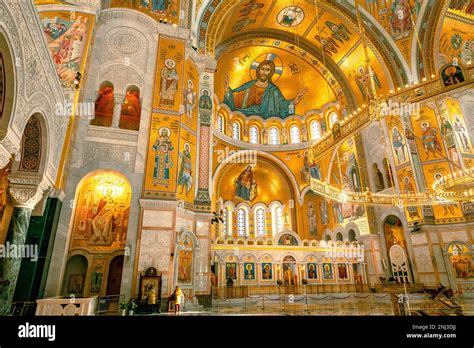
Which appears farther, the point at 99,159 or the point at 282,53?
the point at 282,53

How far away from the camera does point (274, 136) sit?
25.2 m

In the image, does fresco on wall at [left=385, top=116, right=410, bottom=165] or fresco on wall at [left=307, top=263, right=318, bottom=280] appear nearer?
fresco on wall at [left=385, top=116, right=410, bottom=165]

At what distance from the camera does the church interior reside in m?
7.87

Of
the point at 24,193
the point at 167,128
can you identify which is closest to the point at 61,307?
the point at 24,193

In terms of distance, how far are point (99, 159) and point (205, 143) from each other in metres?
→ 5.10

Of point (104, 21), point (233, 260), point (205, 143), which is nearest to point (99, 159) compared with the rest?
point (205, 143)

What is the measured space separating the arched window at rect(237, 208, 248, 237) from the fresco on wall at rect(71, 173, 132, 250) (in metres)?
13.5

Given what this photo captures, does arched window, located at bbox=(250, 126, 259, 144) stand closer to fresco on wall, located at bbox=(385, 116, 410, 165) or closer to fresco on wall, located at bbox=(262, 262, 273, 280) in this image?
fresco on wall, located at bbox=(385, 116, 410, 165)

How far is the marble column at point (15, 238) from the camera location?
660cm

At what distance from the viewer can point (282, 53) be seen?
2320cm
